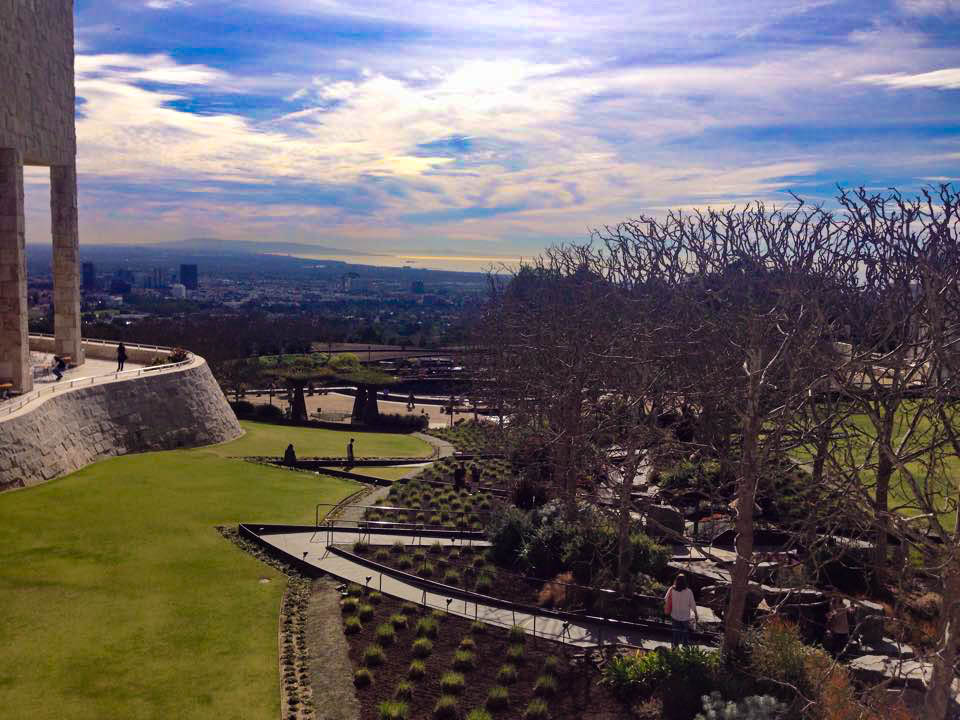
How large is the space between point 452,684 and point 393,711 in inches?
45.7

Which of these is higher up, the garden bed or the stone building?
the stone building

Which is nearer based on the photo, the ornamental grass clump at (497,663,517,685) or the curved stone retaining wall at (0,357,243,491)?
the ornamental grass clump at (497,663,517,685)

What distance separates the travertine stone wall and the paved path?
50.5 feet

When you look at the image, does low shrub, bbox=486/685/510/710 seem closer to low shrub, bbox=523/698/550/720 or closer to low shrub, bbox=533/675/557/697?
low shrub, bbox=523/698/550/720

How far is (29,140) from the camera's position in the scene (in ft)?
81.8

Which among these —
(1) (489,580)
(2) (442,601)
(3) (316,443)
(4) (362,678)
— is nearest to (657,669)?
(4) (362,678)

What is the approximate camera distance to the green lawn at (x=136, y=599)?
10648 mm

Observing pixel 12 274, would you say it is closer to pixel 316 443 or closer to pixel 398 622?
pixel 316 443

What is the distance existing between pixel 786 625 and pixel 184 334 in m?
56.6

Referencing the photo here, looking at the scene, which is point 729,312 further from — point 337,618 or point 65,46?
point 65,46

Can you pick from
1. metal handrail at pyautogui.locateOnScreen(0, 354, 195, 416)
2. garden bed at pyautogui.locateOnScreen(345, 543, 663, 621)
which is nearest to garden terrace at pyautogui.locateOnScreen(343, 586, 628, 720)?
garden bed at pyautogui.locateOnScreen(345, 543, 663, 621)

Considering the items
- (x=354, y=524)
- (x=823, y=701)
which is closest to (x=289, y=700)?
(x=823, y=701)

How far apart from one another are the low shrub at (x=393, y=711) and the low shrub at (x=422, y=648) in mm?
1657

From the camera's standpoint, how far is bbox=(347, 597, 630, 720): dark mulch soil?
424 inches
